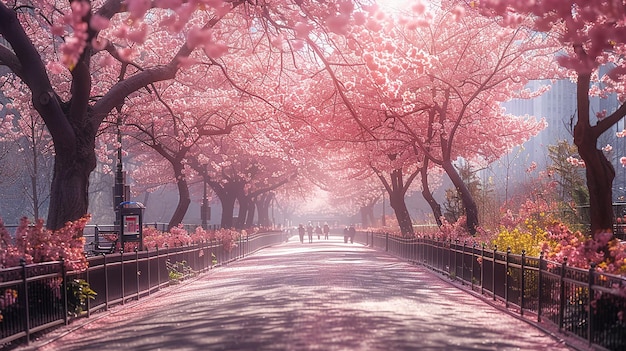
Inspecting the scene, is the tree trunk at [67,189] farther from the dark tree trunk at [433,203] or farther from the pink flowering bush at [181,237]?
the dark tree trunk at [433,203]

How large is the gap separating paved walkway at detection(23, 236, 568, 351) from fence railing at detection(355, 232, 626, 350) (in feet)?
1.61

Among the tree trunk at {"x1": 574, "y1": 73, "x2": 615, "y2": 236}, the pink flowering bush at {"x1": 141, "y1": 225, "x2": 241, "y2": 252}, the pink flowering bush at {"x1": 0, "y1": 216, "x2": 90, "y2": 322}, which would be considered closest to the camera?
the pink flowering bush at {"x1": 0, "y1": 216, "x2": 90, "y2": 322}

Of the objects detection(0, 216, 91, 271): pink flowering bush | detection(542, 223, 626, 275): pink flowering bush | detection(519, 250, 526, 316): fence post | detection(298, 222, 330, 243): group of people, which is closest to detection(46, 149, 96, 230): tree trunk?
detection(0, 216, 91, 271): pink flowering bush

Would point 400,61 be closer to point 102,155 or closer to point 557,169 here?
point 557,169

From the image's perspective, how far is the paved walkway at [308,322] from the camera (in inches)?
453

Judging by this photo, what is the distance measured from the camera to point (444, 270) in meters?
28.1

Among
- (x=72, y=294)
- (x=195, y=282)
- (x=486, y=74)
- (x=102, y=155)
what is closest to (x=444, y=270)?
(x=195, y=282)

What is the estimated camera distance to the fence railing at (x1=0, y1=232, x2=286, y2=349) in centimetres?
1264

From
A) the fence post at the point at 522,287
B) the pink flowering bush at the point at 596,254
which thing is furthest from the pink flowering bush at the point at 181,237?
the pink flowering bush at the point at 596,254

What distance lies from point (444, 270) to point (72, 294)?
15.1m

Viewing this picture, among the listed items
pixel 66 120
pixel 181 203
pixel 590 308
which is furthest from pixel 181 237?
pixel 590 308

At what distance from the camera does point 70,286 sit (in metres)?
16.0

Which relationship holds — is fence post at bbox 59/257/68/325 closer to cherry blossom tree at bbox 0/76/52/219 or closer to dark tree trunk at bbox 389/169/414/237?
cherry blossom tree at bbox 0/76/52/219

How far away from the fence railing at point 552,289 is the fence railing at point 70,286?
8.43 meters
